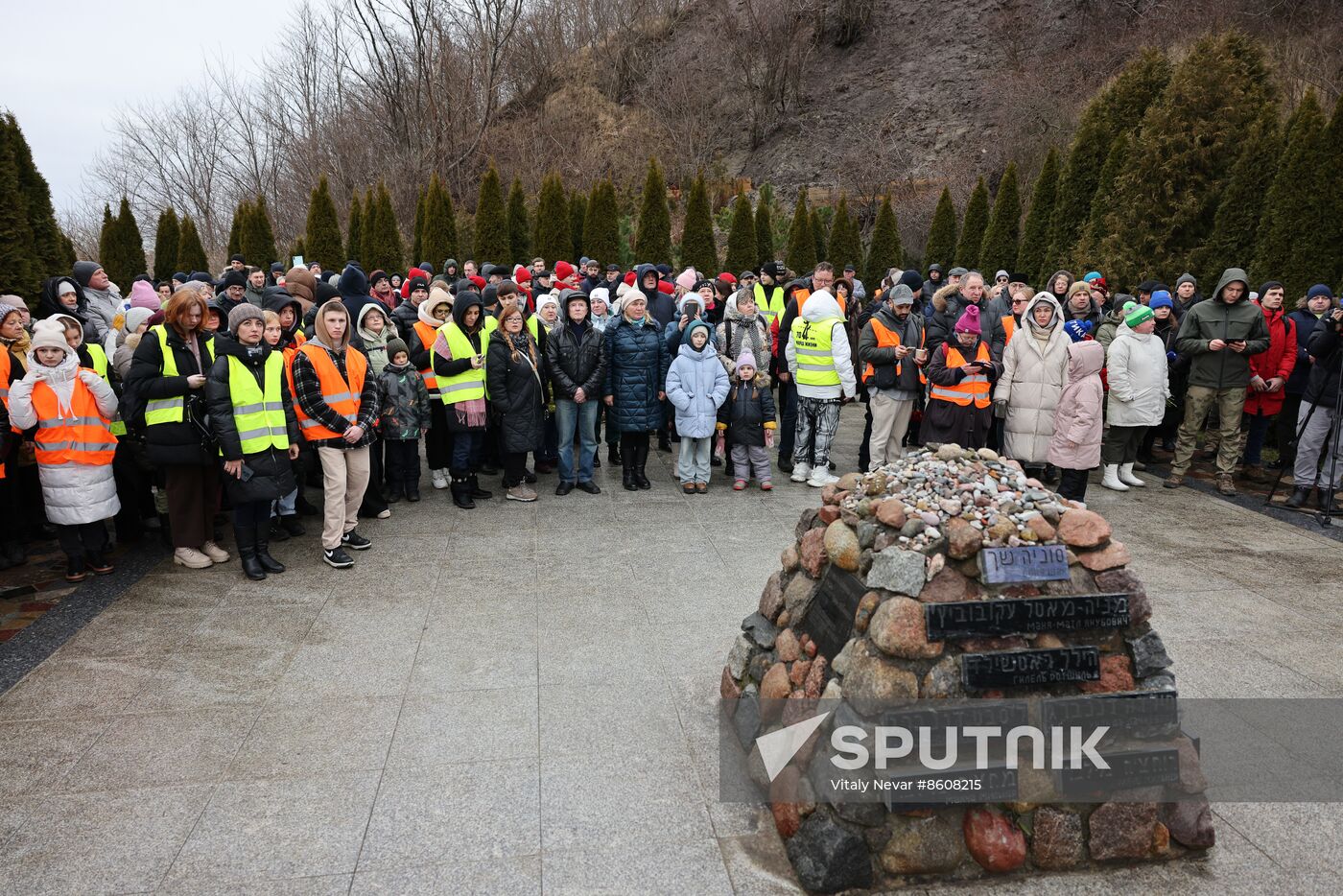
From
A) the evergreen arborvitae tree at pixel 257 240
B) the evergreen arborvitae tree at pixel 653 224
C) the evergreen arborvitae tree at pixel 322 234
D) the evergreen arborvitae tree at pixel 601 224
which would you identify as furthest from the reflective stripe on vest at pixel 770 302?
the evergreen arborvitae tree at pixel 257 240

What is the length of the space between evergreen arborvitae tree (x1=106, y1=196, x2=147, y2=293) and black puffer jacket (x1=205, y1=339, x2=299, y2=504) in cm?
1671

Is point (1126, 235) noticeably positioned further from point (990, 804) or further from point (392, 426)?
point (990, 804)

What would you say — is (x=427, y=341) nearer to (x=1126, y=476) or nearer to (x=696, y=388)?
(x=696, y=388)

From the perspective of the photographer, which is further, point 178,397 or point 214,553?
point 214,553

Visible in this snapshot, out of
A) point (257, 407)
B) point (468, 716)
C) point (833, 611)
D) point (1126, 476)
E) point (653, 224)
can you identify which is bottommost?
point (468, 716)

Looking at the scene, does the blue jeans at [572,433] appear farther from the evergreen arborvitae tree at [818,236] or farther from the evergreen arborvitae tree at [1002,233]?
the evergreen arborvitae tree at [818,236]

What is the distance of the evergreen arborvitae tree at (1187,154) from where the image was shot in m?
11.8

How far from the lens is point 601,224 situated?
1830 centimetres

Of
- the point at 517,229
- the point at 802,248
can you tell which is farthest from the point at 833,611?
the point at 802,248

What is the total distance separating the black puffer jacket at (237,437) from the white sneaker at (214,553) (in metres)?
0.72

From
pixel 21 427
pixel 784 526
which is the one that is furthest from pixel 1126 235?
pixel 21 427

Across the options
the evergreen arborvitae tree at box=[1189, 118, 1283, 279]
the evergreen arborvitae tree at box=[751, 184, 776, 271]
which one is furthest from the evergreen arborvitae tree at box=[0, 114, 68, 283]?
the evergreen arborvitae tree at box=[1189, 118, 1283, 279]

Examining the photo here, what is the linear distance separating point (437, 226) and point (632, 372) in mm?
11205

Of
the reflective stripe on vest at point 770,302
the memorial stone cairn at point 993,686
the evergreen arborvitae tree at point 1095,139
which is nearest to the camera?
the memorial stone cairn at point 993,686
